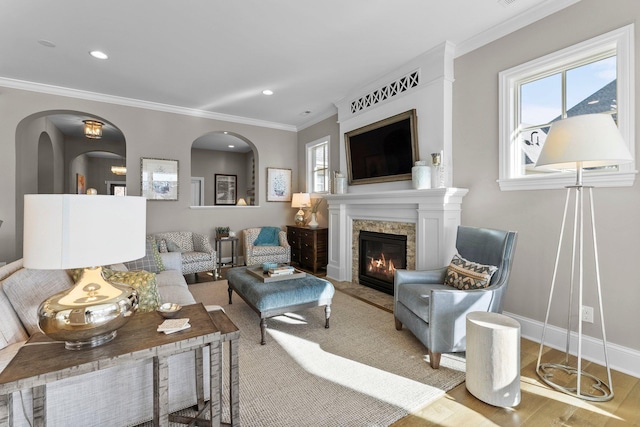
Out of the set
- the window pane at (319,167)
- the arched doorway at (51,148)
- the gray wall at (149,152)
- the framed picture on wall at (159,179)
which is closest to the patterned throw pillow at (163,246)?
→ the gray wall at (149,152)

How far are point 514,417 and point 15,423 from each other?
7.86ft

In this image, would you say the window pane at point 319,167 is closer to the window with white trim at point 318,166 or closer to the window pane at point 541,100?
the window with white trim at point 318,166

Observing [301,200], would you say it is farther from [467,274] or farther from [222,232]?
[467,274]

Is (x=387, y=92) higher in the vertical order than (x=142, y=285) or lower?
higher

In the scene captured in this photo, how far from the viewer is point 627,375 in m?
2.06

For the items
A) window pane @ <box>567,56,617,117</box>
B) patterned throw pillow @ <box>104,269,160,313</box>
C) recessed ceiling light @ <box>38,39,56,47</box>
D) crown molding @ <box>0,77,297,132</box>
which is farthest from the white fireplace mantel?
recessed ceiling light @ <box>38,39,56,47</box>

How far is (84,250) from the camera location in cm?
104

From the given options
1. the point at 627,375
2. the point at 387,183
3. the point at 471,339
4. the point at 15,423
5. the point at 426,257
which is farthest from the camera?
the point at 387,183

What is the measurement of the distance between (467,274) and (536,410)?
97cm

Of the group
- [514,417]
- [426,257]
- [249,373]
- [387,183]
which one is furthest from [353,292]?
[514,417]

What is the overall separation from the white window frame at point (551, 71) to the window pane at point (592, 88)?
9cm

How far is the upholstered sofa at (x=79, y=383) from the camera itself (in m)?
1.32

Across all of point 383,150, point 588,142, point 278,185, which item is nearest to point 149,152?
point 278,185

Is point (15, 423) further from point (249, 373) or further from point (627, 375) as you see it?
point (627, 375)
